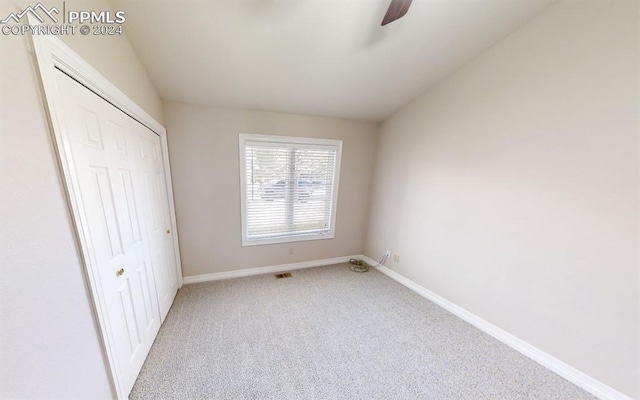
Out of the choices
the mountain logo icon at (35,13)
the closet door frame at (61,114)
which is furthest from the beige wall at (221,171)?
the mountain logo icon at (35,13)

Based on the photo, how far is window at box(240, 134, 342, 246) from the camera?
2.76 m

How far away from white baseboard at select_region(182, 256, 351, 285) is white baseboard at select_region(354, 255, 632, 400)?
1.34 m

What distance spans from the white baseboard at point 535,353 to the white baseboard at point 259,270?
52.6 inches

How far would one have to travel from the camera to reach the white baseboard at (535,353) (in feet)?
4.85

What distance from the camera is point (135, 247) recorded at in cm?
156

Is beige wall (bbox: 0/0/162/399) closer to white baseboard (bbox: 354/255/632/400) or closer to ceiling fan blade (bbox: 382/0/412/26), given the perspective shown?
ceiling fan blade (bbox: 382/0/412/26)

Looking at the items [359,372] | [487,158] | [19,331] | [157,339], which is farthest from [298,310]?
[487,158]

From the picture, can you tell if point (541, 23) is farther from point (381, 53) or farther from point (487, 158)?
point (381, 53)

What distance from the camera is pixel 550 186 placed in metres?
1.65

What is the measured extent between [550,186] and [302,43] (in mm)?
2321

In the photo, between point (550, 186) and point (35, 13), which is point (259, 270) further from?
point (550, 186)

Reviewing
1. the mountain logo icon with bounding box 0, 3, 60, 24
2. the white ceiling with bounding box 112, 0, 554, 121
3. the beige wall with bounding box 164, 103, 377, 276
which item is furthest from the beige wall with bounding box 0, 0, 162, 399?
the beige wall with bounding box 164, 103, 377, 276

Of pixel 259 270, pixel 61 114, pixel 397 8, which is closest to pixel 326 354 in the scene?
pixel 259 270

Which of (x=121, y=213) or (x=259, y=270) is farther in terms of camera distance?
(x=259, y=270)
